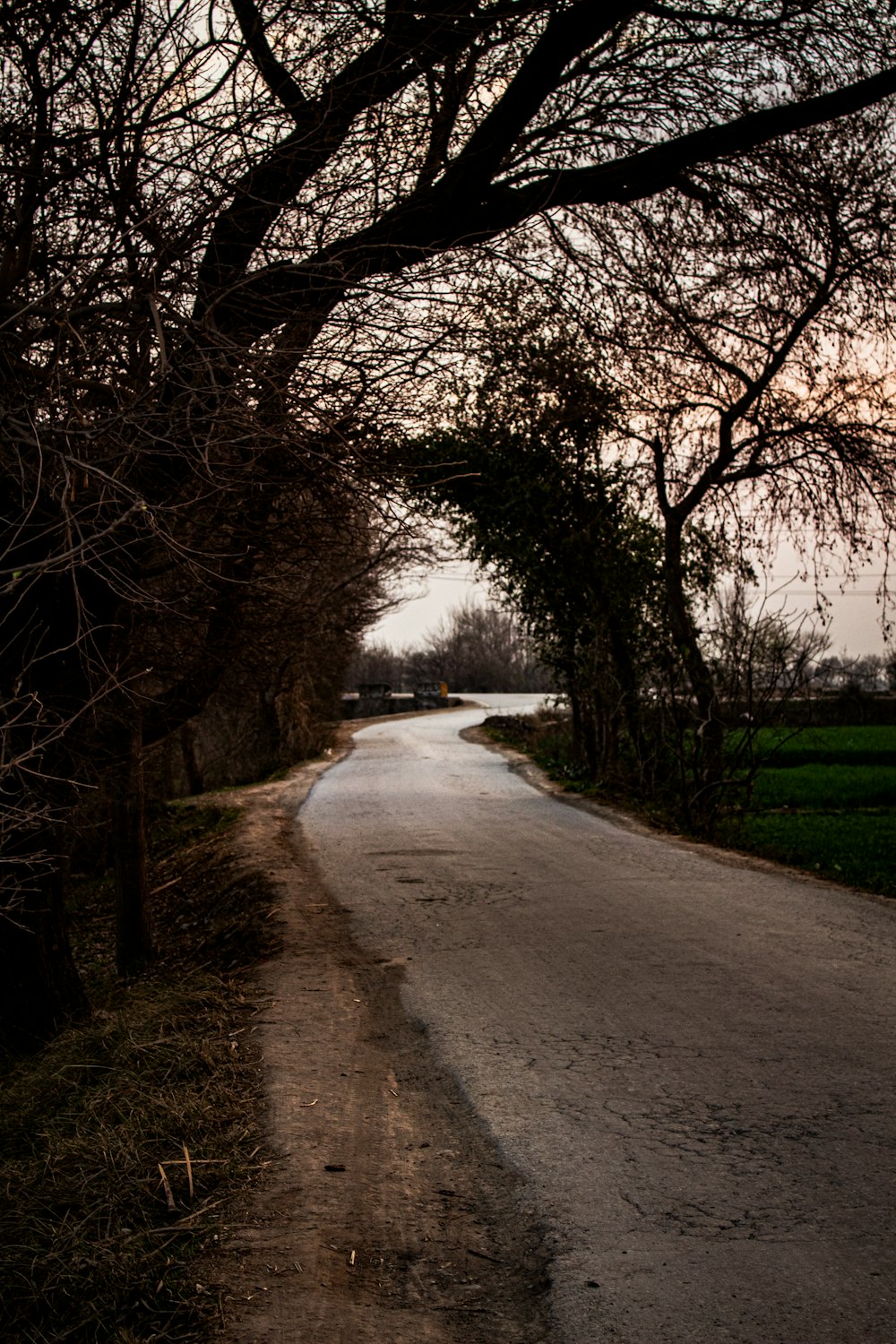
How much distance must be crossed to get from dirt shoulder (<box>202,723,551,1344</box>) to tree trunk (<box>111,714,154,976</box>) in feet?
13.4

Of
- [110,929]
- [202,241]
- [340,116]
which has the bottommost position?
[110,929]

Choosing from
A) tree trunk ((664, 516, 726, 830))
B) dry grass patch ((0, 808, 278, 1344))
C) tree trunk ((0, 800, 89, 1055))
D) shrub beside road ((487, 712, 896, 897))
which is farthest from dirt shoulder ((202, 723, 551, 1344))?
tree trunk ((664, 516, 726, 830))

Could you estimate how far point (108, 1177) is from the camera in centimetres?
463

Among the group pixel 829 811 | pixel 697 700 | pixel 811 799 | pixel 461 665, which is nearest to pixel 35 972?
pixel 697 700

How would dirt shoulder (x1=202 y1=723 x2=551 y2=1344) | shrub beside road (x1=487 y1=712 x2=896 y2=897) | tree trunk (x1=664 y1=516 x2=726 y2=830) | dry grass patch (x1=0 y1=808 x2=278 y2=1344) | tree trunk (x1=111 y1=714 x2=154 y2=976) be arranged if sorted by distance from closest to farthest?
dirt shoulder (x1=202 y1=723 x2=551 y2=1344) < dry grass patch (x1=0 y1=808 x2=278 y2=1344) < tree trunk (x1=111 y1=714 x2=154 y2=976) < shrub beside road (x1=487 y1=712 x2=896 y2=897) < tree trunk (x1=664 y1=516 x2=726 y2=830)

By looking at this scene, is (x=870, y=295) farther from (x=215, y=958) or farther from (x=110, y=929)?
(x=110, y=929)

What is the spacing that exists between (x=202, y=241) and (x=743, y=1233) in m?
5.37

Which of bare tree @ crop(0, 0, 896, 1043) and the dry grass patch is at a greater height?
bare tree @ crop(0, 0, 896, 1043)

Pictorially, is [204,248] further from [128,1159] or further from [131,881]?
[131,881]

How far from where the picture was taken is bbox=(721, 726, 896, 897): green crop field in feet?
40.6

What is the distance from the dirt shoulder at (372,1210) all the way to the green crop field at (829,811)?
608cm

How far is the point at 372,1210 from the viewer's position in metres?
4.35

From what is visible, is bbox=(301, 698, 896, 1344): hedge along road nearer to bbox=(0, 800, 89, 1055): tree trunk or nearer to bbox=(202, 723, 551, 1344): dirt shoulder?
bbox=(202, 723, 551, 1344): dirt shoulder

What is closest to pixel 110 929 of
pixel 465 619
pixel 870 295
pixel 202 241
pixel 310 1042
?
pixel 310 1042
